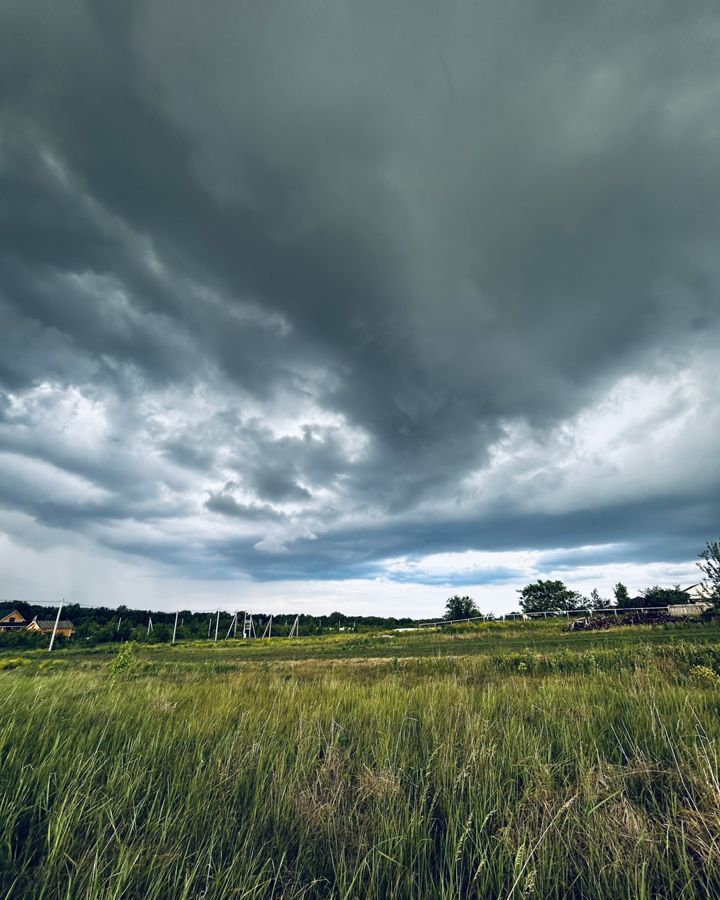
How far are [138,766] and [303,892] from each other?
139 centimetres

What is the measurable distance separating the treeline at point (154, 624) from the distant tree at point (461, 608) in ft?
36.2

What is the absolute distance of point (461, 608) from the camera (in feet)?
337

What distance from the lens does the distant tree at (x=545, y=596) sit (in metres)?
102

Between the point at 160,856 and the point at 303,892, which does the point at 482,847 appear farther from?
the point at 160,856

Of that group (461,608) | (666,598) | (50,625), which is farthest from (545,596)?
(50,625)

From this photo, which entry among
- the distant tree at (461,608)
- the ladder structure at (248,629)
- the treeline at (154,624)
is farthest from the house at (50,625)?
the distant tree at (461,608)

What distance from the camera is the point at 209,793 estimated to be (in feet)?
7.14

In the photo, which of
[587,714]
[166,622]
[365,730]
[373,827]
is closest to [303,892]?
[373,827]

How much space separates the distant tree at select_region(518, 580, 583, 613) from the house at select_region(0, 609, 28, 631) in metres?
108

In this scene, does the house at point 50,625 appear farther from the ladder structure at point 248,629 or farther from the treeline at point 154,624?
the ladder structure at point 248,629

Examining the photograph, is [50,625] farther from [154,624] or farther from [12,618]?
[154,624]

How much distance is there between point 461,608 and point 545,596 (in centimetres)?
2116

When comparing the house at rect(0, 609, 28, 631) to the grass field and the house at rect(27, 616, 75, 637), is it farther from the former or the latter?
the grass field

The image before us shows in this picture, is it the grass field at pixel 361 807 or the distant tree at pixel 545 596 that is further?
the distant tree at pixel 545 596
